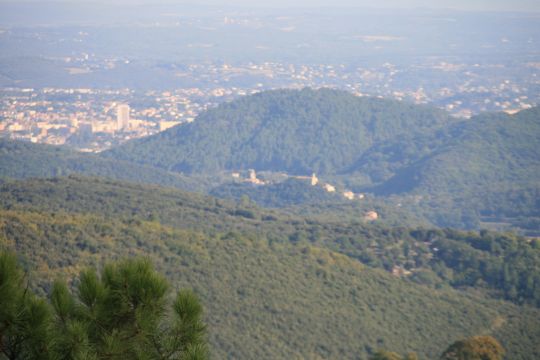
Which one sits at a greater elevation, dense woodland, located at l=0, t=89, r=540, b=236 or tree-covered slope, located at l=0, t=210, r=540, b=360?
tree-covered slope, located at l=0, t=210, r=540, b=360

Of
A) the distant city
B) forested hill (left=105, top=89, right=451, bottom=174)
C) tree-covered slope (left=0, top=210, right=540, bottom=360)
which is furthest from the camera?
the distant city

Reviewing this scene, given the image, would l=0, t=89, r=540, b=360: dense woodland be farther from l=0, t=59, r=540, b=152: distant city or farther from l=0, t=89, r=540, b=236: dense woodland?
l=0, t=59, r=540, b=152: distant city

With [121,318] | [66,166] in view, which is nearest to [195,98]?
A: [66,166]

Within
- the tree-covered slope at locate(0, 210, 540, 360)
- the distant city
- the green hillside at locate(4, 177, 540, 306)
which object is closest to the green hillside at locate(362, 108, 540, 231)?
the green hillside at locate(4, 177, 540, 306)

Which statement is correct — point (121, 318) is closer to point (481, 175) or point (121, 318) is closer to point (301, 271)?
point (301, 271)

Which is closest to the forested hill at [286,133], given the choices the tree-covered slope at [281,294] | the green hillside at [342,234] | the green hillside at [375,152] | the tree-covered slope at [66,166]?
the green hillside at [375,152]

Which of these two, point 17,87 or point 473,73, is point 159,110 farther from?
point 473,73

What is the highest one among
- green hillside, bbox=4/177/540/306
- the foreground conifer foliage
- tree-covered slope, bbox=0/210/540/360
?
the foreground conifer foliage
